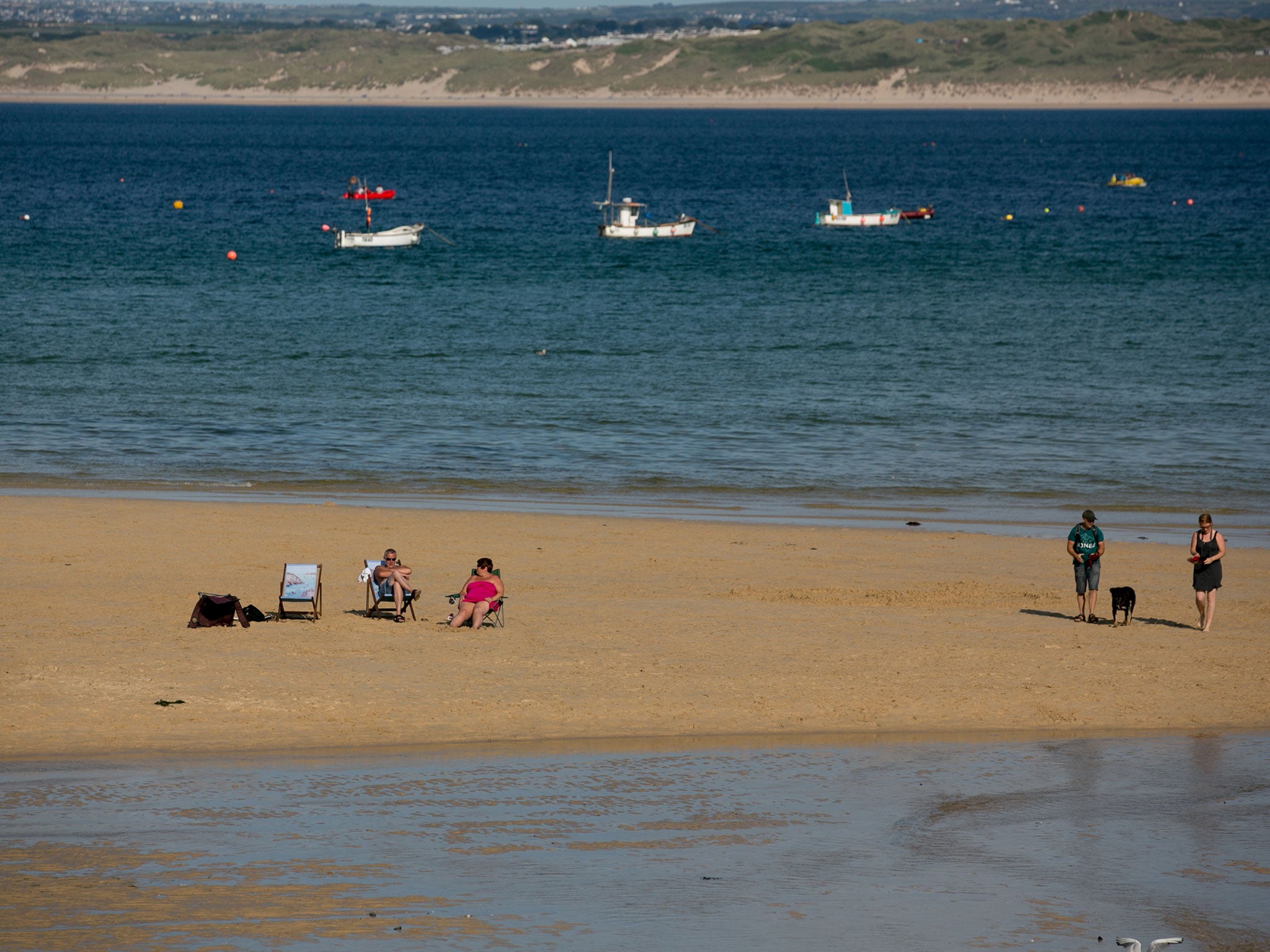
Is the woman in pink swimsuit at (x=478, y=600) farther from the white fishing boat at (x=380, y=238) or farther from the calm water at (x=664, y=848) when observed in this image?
the white fishing boat at (x=380, y=238)

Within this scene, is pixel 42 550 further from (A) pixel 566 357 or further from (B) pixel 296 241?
(B) pixel 296 241

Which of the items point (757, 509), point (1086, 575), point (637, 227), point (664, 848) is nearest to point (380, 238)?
point (637, 227)

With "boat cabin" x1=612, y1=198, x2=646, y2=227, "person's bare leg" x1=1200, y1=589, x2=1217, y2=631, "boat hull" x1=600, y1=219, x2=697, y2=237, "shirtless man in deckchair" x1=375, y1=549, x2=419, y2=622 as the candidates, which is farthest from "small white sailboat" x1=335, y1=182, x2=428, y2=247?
"person's bare leg" x1=1200, y1=589, x2=1217, y2=631

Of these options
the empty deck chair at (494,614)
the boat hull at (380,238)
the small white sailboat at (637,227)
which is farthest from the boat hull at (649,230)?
the empty deck chair at (494,614)

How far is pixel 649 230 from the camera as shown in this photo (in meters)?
77.6

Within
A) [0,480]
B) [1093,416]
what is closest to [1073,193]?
[1093,416]

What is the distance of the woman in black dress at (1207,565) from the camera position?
1656cm

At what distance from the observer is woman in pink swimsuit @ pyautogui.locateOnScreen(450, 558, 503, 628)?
16.1 m

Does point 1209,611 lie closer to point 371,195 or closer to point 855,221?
point 855,221

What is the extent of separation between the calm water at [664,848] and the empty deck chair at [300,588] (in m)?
4.23

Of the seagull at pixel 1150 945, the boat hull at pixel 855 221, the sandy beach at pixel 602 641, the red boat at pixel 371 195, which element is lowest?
the seagull at pixel 1150 945

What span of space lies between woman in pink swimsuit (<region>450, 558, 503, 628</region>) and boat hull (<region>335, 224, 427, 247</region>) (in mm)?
58077

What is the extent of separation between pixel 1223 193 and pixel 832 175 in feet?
117

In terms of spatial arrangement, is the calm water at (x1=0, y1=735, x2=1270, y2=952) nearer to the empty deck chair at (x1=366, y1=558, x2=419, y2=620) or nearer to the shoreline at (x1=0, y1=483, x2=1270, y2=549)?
the empty deck chair at (x1=366, y1=558, x2=419, y2=620)
